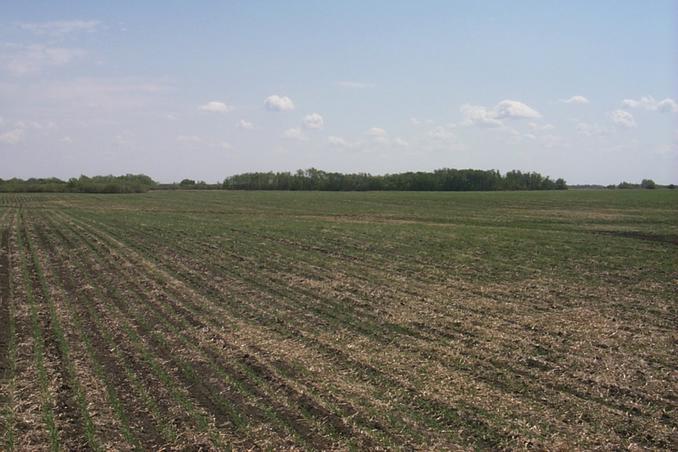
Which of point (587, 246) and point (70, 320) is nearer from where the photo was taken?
point (70, 320)

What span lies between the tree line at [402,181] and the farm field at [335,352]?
4258 inches

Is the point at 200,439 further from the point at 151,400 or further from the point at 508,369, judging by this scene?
the point at 508,369

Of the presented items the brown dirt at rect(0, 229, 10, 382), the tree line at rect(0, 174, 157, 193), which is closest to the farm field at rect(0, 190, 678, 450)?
the brown dirt at rect(0, 229, 10, 382)

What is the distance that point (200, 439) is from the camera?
621 centimetres

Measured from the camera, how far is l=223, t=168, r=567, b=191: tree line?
126062mm

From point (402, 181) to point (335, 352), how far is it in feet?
400

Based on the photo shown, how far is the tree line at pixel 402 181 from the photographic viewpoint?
12606 cm

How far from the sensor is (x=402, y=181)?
130m

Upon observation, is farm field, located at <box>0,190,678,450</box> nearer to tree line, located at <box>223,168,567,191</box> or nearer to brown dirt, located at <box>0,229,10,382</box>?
brown dirt, located at <box>0,229,10,382</box>

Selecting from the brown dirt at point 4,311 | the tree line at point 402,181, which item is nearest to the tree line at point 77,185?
the tree line at point 402,181

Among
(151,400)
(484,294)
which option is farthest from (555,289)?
(151,400)

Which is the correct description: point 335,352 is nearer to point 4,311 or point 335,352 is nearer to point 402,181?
point 4,311

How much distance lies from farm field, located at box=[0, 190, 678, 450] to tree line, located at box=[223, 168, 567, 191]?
355 feet

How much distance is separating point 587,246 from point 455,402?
19015 millimetres
